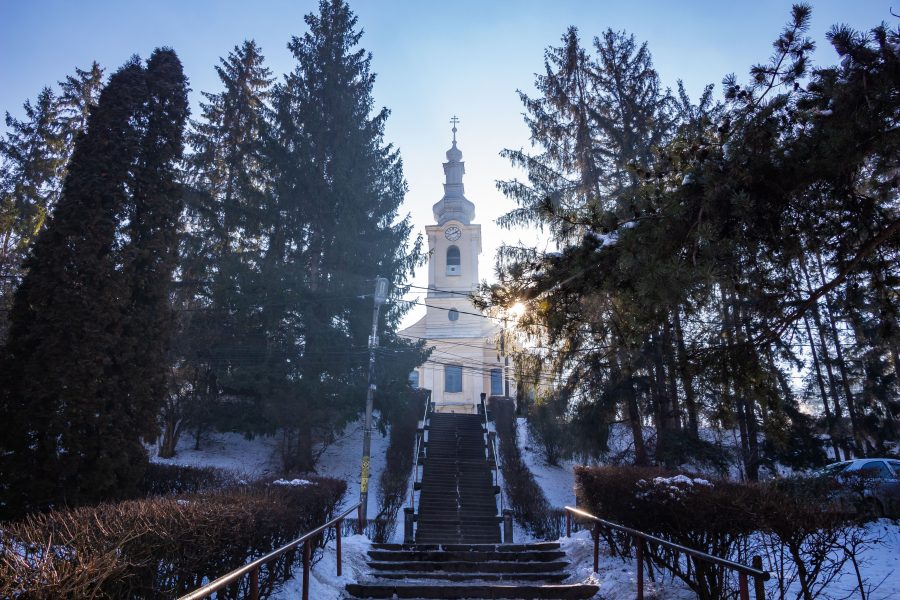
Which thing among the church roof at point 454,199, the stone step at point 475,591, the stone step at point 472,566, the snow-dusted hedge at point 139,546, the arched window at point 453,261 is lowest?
the stone step at point 475,591

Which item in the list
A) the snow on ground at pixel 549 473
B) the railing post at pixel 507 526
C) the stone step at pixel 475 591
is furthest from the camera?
the snow on ground at pixel 549 473

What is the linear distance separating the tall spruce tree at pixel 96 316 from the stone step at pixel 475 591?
21.6 ft

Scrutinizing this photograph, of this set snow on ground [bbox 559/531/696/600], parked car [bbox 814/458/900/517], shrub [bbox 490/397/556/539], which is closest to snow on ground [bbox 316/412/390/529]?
shrub [bbox 490/397/556/539]

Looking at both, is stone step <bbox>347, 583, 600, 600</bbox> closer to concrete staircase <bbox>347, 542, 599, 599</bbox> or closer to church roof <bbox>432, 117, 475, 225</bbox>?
concrete staircase <bbox>347, 542, 599, 599</bbox>

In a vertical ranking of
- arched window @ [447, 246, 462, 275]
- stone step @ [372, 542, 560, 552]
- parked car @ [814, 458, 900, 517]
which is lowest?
stone step @ [372, 542, 560, 552]

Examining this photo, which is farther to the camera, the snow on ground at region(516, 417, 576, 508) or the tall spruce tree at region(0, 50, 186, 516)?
the snow on ground at region(516, 417, 576, 508)

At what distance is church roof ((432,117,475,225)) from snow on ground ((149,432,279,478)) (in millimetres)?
19915

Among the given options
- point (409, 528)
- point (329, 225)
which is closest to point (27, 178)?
point (329, 225)

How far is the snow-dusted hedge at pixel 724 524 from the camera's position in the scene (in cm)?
548

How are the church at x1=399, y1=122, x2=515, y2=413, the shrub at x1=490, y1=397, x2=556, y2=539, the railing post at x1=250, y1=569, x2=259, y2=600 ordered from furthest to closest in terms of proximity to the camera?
the church at x1=399, y1=122, x2=515, y2=413, the shrub at x1=490, y1=397, x2=556, y2=539, the railing post at x1=250, y1=569, x2=259, y2=600

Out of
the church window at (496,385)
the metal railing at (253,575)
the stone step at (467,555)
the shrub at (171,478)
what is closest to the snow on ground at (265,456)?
the shrub at (171,478)

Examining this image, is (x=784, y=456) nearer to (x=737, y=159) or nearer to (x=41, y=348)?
(x=737, y=159)

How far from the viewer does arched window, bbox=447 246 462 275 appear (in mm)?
37844

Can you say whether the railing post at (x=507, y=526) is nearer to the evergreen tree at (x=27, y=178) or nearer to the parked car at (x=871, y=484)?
the parked car at (x=871, y=484)
